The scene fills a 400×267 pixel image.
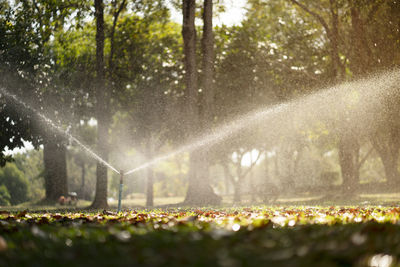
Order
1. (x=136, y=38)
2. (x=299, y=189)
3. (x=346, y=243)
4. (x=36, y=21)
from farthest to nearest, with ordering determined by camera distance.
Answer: (x=299, y=189), (x=136, y=38), (x=36, y=21), (x=346, y=243)

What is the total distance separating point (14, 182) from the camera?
3916 cm

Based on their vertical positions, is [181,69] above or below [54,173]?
above

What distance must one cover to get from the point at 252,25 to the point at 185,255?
21.4m

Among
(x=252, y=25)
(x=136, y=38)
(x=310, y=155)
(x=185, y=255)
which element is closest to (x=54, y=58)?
(x=136, y=38)

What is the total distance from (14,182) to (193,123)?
98.3 ft

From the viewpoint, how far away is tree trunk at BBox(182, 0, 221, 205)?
593 inches

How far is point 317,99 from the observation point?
71.8 ft

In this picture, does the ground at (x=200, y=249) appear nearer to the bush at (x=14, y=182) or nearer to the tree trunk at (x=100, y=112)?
the tree trunk at (x=100, y=112)

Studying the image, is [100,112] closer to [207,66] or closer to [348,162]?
[207,66]

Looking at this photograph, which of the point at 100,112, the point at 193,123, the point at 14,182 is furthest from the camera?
the point at 14,182

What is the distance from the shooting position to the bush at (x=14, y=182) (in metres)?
38.5

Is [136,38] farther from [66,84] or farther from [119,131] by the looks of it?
[119,131]

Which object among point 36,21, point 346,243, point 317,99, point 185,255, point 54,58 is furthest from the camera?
point 317,99

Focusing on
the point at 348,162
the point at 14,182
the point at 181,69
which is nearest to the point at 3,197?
the point at 14,182
